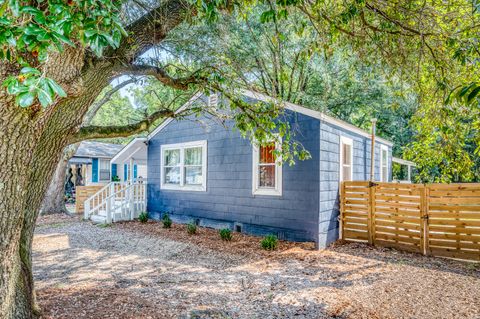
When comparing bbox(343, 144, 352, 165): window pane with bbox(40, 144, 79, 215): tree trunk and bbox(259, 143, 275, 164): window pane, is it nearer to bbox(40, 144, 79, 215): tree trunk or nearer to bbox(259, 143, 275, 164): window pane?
bbox(259, 143, 275, 164): window pane

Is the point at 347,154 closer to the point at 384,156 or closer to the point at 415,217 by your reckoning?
the point at 415,217

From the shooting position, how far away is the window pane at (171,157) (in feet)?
34.0

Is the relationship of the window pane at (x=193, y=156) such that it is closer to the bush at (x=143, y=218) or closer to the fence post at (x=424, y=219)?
the bush at (x=143, y=218)

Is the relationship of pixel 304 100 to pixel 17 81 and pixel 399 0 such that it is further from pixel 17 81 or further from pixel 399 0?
pixel 17 81

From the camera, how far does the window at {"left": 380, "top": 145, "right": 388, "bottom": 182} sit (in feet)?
35.2

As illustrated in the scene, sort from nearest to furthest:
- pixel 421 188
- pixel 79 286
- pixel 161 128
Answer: pixel 79 286, pixel 421 188, pixel 161 128

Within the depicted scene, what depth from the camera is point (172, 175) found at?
10539mm

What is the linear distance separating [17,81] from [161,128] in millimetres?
9667

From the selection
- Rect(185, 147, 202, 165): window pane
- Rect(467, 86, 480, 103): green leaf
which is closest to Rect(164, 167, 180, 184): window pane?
Rect(185, 147, 202, 165): window pane

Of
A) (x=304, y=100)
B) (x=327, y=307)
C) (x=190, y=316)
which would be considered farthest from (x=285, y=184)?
(x=304, y=100)

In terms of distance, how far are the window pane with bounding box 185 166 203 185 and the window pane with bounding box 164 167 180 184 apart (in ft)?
1.48

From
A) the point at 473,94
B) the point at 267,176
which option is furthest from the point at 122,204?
the point at 473,94

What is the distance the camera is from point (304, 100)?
1369 cm

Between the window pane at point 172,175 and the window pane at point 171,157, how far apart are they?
0.18 metres
